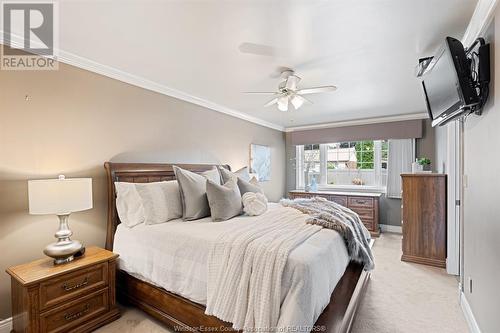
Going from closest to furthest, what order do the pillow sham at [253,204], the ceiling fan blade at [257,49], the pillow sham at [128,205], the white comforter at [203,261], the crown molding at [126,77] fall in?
the white comforter at [203,261] < the ceiling fan blade at [257,49] < the crown molding at [126,77] < the pillow sham at [128,205] < the pillow sham at [253,204]

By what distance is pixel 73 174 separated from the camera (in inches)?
95.1

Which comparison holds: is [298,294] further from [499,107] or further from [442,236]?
[442,236]

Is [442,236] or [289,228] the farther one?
[442,236]

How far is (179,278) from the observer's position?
6.44ft

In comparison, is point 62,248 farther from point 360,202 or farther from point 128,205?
point 360,202

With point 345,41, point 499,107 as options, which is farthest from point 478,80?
point 345,41

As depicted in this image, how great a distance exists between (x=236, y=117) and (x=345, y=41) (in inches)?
110

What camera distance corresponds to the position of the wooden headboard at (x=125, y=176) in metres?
2.58

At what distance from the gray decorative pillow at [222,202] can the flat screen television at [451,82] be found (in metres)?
2.05

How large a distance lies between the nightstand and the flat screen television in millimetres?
3057

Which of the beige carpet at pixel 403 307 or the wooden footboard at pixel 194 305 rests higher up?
the wooden footboard at pixel 194 305

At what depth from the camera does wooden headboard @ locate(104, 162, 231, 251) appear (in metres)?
2.58

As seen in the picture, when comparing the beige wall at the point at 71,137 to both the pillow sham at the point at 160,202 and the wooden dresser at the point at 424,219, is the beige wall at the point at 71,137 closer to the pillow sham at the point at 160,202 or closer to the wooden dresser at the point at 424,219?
the pillow sham at the point at 160,202


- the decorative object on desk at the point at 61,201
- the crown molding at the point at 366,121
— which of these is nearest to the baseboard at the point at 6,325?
the decorative object on desk at the point at 61,201
